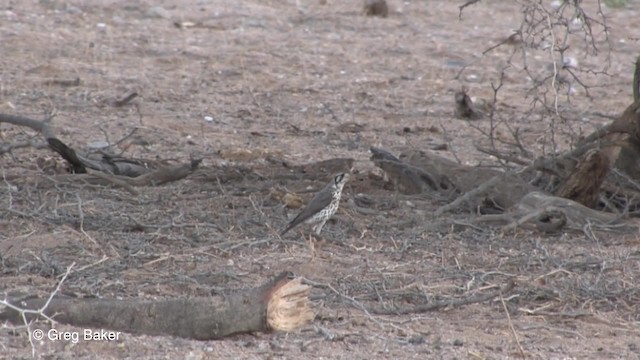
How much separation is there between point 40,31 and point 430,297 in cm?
886

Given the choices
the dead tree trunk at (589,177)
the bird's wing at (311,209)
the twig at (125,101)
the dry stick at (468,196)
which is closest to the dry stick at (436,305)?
the bird's wing at (311,209)

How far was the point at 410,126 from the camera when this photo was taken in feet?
35.4

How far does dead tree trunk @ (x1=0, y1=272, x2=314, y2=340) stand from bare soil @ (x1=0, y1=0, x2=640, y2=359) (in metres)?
0.08

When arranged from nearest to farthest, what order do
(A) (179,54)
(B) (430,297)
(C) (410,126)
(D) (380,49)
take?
(B) (430,297) < (C) (410,126) < (A) (179,54) < (D) (380,49)

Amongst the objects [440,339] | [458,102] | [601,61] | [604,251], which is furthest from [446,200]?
[601,61]

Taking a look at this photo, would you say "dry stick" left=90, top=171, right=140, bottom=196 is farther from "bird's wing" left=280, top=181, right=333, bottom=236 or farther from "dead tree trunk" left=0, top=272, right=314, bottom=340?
"dead tree trunk" left=0, top=272, right=314, bottom=340

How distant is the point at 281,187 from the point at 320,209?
108 cm

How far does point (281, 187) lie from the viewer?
778 cm

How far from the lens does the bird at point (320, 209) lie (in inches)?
263

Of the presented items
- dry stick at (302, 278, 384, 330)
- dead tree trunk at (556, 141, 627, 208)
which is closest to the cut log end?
dry stick at (302, 278, 384, 330)

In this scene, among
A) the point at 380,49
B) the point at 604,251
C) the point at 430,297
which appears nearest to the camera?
the point at 430,297

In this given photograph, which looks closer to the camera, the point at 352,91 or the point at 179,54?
the point at 352,91

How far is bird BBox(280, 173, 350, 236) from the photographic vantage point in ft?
21.9

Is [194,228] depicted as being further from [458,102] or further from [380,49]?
[380,49]
